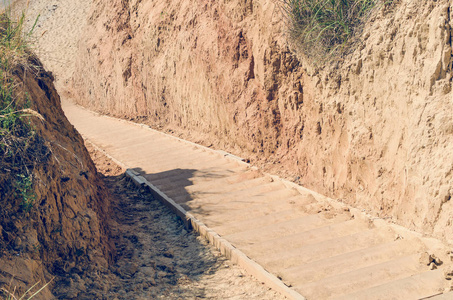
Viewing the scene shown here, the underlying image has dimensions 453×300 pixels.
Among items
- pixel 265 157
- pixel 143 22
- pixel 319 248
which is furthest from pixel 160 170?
pixel 143 22

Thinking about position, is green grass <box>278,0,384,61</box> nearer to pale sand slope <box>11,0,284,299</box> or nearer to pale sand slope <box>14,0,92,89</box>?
pale sand slope <box>11,0,284,299</box>

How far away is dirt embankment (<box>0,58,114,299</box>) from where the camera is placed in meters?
4.50

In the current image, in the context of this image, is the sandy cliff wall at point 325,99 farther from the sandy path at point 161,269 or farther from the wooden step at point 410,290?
the sandy path at point 161,269

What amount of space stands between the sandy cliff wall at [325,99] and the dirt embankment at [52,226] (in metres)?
3.46

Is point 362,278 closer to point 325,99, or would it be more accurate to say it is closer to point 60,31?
point 325,99

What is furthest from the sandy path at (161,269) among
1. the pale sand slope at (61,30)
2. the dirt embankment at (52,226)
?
the pale sand slope at (61,30)

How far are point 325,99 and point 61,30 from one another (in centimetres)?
2859

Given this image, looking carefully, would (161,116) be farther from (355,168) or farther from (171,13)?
(355,168)

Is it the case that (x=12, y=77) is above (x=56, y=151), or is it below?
above

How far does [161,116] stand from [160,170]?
555 cm

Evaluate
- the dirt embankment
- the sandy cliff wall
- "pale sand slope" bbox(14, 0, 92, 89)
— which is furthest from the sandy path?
"pale sand slope" bbox(14, 0, 92, 89)

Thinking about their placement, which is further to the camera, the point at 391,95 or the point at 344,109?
the point at 344,109

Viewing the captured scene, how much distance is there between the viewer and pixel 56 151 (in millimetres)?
5953

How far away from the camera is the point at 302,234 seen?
235 inches
